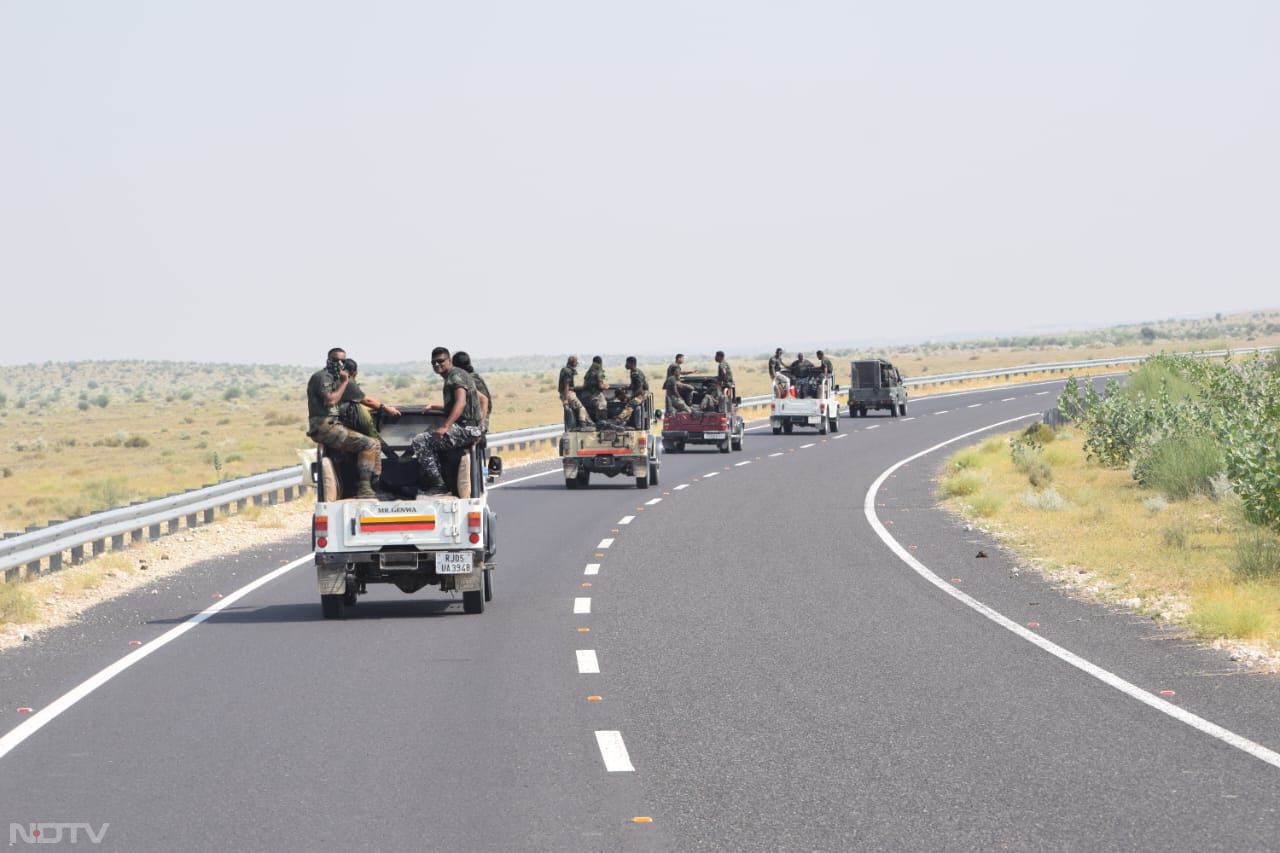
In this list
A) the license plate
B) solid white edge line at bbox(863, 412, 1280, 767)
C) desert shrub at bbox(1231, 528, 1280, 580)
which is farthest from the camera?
desert shrub at bbox(1231, 528, 1280, 580)

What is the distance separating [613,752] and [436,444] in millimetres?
6396

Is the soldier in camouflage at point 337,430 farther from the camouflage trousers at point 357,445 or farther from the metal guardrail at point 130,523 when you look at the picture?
the metal guardrail at point 130,523

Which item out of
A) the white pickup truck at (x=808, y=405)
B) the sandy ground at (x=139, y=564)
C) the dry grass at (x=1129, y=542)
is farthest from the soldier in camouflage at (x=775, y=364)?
the sandy ground at (x=139, y=564)

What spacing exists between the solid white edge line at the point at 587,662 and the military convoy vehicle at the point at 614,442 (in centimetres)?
1767

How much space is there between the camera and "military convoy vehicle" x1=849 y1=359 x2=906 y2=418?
189 feet

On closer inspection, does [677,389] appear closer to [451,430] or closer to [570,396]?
[570,396]

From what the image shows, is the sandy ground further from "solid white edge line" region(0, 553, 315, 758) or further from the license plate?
the license plate

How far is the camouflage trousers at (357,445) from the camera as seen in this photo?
1486 cm

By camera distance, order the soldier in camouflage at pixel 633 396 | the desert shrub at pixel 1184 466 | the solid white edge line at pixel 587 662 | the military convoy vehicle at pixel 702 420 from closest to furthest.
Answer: the solid white edge line at pixel 587 662 < the desert shrub at pixel 1184 466 < the soldier in camouflage at pixel 633 396 < the military convoy vehicle at pixel 702 420

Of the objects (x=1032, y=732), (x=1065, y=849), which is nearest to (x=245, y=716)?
(x=1032, y=732)

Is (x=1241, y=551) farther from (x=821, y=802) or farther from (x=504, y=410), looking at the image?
(x=504, y=410)

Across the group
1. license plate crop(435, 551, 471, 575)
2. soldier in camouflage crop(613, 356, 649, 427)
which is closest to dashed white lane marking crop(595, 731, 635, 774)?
license plate crop(435, 551, 471, 575)

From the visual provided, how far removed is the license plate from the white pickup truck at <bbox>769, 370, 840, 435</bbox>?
1346 inches

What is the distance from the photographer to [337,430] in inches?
587
